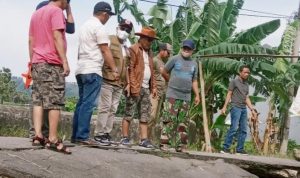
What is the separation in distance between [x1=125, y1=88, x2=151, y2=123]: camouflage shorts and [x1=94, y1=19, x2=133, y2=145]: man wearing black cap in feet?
0.78

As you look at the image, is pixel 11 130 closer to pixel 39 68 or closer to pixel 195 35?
pixel 39 68

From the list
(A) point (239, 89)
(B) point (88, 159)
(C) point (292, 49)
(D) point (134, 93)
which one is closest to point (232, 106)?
(A) point (239, 89)

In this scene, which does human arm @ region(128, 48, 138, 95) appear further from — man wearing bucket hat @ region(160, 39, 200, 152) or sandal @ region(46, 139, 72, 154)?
sandal @ region(46, 139, 72, 154)

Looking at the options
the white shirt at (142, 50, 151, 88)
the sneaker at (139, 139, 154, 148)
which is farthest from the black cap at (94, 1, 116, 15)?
the sneaker at (139, 139, 154, 148)

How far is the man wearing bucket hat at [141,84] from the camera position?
245 inches

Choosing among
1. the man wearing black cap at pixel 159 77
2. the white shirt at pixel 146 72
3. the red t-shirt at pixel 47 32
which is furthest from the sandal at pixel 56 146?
the man wearing black cap at pixel 159 77

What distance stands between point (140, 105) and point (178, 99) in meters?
0.48

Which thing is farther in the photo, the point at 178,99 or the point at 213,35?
the point at 213,35

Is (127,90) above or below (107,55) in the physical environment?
below

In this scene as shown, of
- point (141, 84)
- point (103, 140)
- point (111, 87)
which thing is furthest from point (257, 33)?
point (103, 140)

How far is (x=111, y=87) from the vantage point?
5.91 metres

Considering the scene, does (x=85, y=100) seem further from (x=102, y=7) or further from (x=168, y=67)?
(x=168, y=67)

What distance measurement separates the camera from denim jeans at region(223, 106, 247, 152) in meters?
7.94

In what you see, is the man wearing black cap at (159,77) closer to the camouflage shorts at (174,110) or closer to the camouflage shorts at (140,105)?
the camouflage shorts at (174,110)
